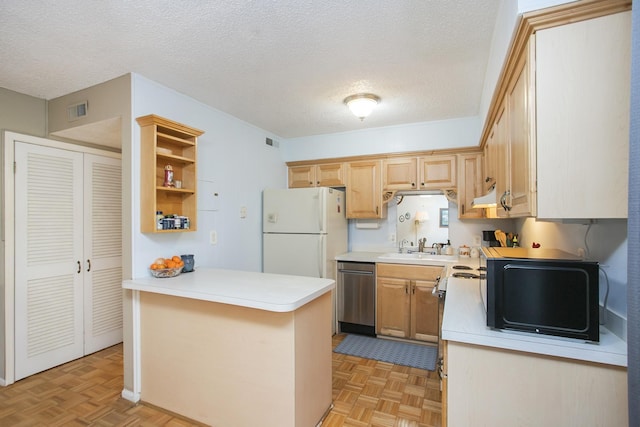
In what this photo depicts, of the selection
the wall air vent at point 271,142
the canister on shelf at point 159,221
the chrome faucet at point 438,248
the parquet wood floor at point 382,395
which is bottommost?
the parquet wood floor at point 382,395

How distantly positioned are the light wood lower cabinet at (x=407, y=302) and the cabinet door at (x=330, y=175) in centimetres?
120

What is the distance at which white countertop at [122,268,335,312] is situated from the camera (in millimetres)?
1679

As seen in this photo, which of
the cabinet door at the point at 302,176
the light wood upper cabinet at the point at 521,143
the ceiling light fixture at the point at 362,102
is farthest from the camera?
the cabinet door at the point at 302,176

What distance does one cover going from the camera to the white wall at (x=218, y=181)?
2324 mm

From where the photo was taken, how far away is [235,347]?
6.26ft

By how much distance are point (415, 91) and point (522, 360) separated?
7.24 ft

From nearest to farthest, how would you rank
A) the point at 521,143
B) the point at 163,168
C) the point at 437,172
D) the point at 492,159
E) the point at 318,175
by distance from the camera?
the point at 521,143 < the point at 492,159 < the point at 163,168 < the point at 437,172 < the point at 318,175

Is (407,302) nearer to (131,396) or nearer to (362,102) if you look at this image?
(362,102)

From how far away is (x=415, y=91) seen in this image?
267cm

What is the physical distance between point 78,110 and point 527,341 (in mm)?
3394

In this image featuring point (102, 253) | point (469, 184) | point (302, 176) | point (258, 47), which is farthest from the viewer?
point (302, 176)

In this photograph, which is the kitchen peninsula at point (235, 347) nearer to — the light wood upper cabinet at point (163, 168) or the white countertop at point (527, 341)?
the light wood upper cabinet at point (163, 168)

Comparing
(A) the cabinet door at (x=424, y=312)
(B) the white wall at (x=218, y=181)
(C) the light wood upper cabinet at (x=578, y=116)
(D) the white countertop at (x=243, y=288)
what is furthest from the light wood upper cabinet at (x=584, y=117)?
(B) the white wall at (x=218, y=181)

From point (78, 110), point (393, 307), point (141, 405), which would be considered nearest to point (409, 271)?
point (393, 307)
